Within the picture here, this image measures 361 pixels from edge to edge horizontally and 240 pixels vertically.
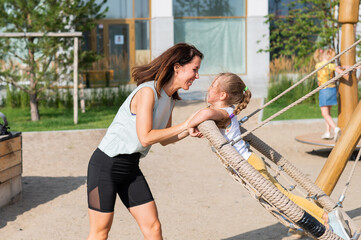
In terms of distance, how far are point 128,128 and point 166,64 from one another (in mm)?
394

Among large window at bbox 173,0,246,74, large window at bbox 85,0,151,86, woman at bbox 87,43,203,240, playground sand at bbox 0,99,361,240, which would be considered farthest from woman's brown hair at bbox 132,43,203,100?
large window at bbox 85,0,151,86

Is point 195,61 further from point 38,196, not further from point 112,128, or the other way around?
point 38,196

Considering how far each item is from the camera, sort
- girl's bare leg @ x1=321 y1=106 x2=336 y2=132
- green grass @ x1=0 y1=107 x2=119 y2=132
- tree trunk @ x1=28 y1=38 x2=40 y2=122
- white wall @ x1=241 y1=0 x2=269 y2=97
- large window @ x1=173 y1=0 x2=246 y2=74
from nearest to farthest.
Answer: girl's bare leg @ x1=321 y1=106 x2=336 y2=132
green grass @ x1=0 y1=107 x2=119 y2=132
tree trunk @ x1=28 y1=38 x2=40 y2=122
white wall @ x1=241 y1=0 x2=269 y2=97
large window @ x1=173 y1=0 x2=246 y2=74

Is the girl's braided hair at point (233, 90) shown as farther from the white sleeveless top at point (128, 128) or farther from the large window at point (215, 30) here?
the large window at point (215, 30)

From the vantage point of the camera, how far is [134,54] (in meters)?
21.6

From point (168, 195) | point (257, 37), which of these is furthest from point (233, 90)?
point (257, 37)

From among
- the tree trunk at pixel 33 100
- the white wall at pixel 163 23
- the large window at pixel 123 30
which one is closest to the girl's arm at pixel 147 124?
the tree trunk at pixel 33 100

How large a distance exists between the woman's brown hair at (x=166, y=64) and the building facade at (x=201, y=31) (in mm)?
17747

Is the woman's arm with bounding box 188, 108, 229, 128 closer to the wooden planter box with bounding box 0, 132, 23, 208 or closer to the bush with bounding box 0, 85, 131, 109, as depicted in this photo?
the wooden planter box with bounding box 0, 132, 23, 208

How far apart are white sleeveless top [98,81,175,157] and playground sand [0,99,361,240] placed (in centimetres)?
174

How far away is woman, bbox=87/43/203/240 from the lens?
294 cm

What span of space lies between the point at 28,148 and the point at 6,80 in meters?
3.89

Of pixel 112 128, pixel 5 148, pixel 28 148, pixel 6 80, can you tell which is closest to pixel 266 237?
pixel 112 128

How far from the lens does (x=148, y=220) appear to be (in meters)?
3.19
